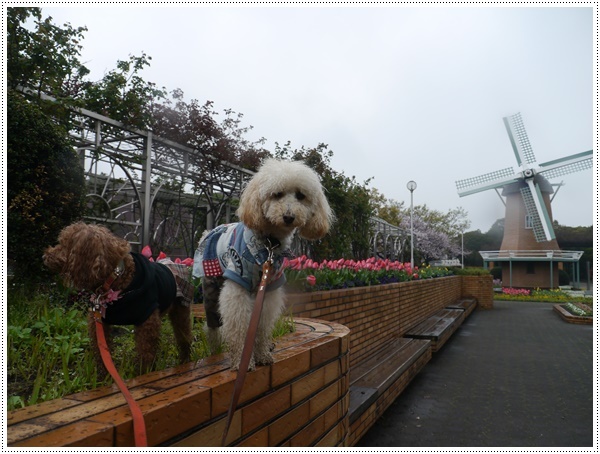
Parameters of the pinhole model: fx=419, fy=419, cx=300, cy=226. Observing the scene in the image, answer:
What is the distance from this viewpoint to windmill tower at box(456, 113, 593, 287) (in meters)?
28.6

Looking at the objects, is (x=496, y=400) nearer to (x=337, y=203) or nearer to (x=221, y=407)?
(x=221, y=407)

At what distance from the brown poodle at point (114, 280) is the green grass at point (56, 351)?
15cm

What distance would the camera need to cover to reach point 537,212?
2875 centimetres

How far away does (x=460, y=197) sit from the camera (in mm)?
31672

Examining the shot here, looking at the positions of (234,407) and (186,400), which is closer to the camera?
(186,400)

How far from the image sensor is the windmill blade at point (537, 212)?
93.6 ft

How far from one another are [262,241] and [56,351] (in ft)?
4.38

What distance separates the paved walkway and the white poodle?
8.00ft

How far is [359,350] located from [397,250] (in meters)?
15.5

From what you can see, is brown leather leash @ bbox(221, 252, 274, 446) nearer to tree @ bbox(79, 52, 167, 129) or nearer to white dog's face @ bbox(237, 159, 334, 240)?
white dog's face @ bbox(237, 159, 334, 240)

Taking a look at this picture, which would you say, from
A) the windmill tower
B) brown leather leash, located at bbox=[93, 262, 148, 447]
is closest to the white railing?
the windmill tower

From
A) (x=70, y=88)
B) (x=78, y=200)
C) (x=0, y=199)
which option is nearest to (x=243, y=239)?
(x=0, y=199)
